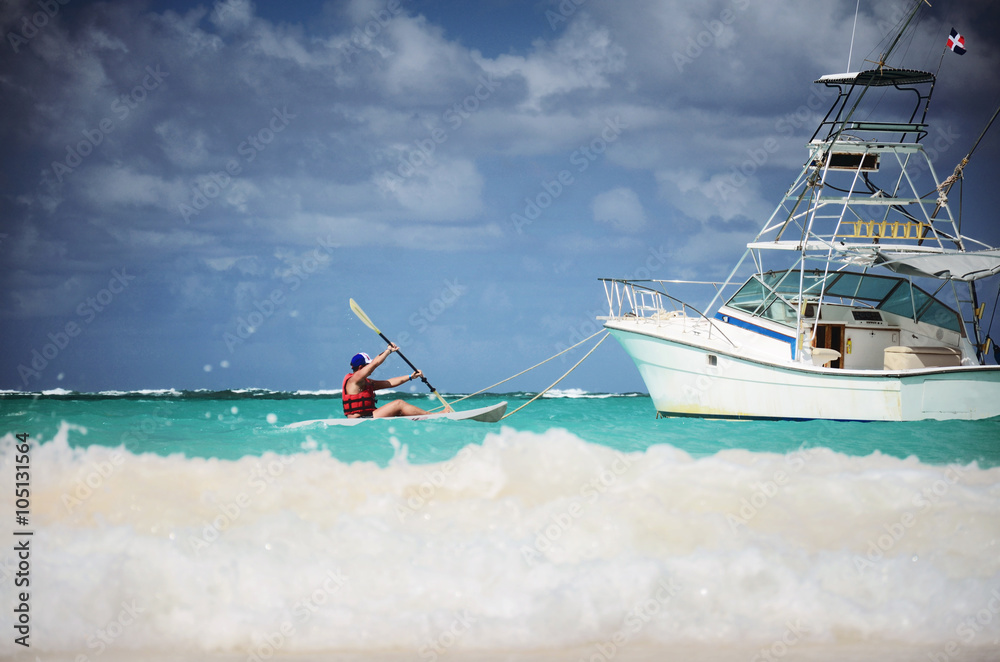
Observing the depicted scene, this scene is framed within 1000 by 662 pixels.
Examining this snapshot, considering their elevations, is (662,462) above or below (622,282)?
below

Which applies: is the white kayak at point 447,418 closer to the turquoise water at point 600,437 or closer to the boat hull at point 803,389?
the turquoise water at point 600,437

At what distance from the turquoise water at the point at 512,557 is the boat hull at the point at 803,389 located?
5.12m

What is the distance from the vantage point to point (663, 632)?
464 centimetres

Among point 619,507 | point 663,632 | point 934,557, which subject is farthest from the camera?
point 619,507

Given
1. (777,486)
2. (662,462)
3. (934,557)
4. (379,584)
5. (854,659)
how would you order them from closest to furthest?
(854,659)
(379,584)
(934,557)
(777,486)
(662,462)

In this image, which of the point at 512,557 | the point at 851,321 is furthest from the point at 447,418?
the point at 851,321

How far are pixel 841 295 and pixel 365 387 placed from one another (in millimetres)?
11225

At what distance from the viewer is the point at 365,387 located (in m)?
12.5

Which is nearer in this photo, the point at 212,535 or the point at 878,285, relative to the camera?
the point at 212,535

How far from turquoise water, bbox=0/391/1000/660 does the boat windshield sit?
7050 mm

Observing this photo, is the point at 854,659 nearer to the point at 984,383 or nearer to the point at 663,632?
the point at 663,632

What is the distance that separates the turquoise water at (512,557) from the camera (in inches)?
183

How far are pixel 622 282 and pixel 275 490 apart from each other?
10708 millimetres

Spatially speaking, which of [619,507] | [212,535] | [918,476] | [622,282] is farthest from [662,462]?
[622,282]
